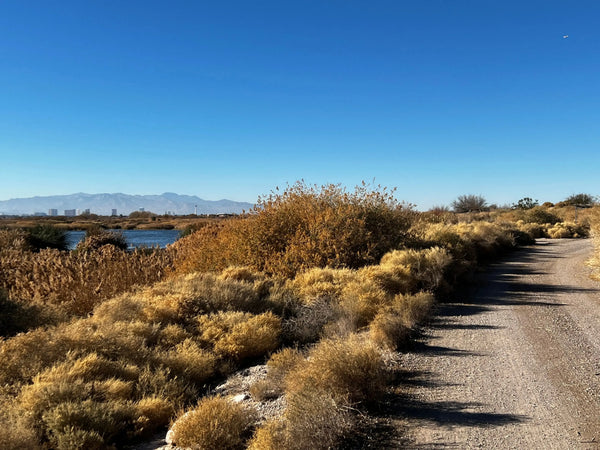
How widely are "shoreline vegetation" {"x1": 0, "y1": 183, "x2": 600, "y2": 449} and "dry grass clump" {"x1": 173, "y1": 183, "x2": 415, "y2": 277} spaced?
0.04m

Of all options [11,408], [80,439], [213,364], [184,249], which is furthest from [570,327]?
[184,249]

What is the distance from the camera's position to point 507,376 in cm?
595

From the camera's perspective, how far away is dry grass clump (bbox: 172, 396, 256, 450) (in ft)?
14.2

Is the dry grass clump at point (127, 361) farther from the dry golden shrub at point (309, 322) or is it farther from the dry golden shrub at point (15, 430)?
the dry golden shrub at point (309, 322)

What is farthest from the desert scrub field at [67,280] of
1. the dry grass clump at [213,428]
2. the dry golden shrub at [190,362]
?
the dry grass clump at [213,428]

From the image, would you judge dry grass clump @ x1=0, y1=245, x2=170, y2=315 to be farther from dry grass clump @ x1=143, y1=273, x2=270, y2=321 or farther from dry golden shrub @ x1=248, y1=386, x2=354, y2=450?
dry golden shrub @ x1=248, y1=386, x2=354, y2=450

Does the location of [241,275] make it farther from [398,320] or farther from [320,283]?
[398,320]

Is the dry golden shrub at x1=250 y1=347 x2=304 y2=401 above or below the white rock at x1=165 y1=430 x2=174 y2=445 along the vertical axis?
above

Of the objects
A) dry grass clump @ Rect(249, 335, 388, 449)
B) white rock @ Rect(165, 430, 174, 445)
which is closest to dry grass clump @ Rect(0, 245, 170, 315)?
white rock @ Rect(165, 430, 174, 445)

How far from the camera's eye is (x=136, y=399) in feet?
18.1

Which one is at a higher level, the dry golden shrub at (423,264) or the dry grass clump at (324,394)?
the dry golden shrub at (423,264)

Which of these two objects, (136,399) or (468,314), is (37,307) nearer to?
(136,399)

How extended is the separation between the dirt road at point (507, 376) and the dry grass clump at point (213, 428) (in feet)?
5.37

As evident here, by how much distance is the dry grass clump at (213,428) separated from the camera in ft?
14.2
